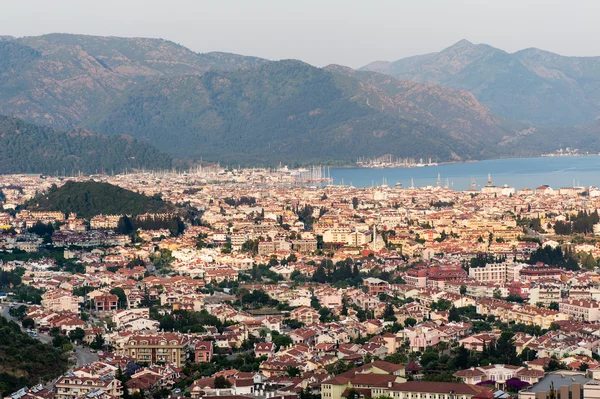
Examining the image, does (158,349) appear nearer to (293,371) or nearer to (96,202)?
(293,371)

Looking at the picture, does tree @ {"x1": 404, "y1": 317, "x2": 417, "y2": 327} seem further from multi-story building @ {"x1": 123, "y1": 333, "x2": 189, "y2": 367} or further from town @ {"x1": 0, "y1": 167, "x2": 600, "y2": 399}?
multi-story building @ {"x1": 123, "y1": 333, "x2": 189, "y2": 367}

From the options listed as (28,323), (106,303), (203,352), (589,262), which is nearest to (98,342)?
(203,352)

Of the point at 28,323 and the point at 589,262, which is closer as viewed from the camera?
the point at 28,323

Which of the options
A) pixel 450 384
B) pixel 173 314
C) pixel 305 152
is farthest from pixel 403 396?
pixel 305 152

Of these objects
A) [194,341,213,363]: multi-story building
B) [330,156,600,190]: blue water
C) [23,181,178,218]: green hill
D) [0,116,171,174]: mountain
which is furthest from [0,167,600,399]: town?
[0,116,171,174]: mountain

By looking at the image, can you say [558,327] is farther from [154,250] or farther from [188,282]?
[154,250]
